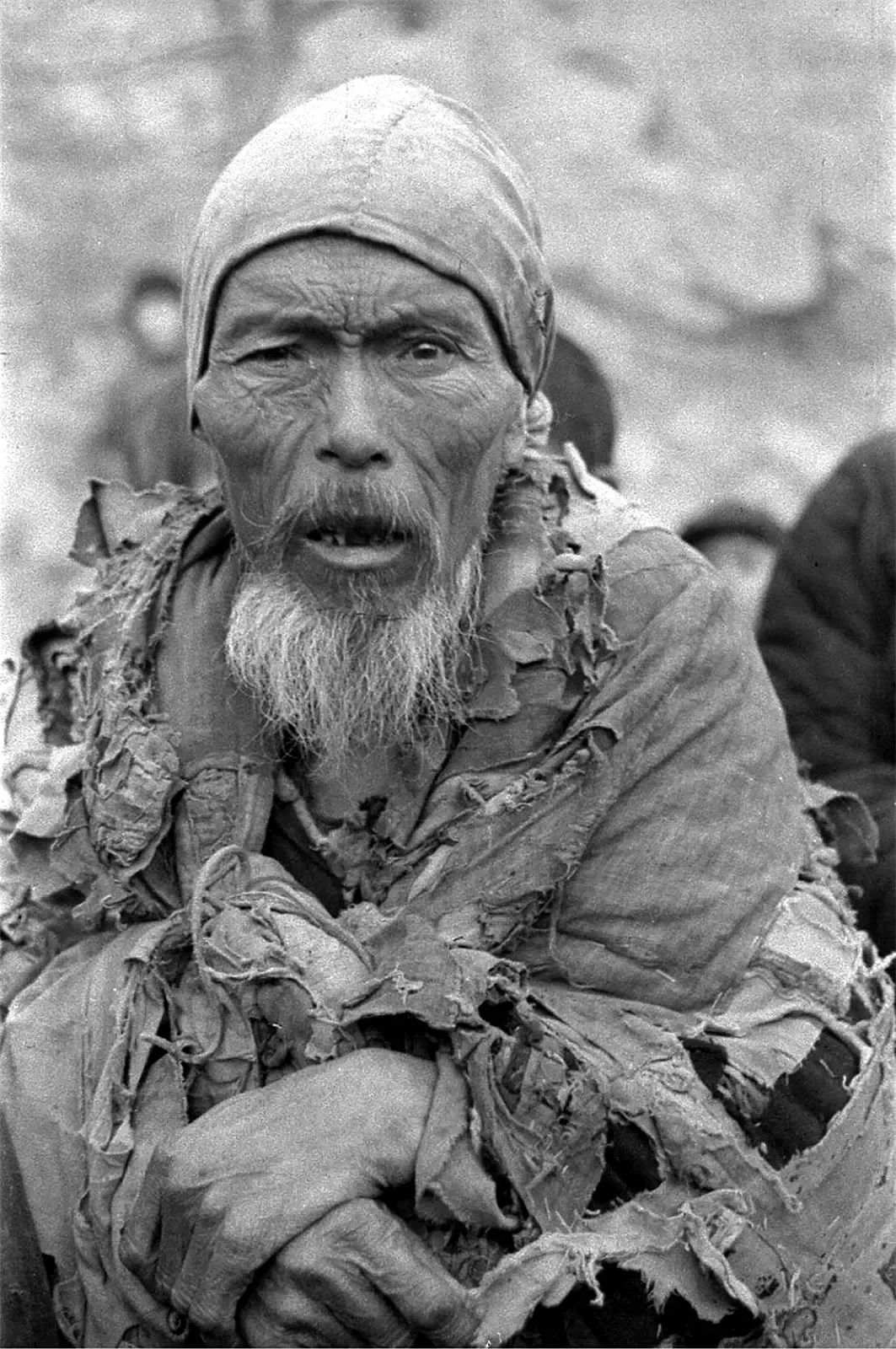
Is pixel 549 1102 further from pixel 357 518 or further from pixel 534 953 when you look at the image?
pixel 357 518

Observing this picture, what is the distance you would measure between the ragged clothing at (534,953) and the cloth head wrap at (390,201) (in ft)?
1.07

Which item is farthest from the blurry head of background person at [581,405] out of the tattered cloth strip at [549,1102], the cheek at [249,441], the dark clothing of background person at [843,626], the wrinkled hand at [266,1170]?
the wrinkled hand at [266,1170]

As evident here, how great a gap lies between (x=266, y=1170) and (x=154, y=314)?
6.56 m

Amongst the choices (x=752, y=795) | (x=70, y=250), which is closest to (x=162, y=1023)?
(x=752, y=795)

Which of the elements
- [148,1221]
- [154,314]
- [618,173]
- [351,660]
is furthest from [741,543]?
[148,1221]

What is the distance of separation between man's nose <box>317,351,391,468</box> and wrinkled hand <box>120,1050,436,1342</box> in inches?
29.5

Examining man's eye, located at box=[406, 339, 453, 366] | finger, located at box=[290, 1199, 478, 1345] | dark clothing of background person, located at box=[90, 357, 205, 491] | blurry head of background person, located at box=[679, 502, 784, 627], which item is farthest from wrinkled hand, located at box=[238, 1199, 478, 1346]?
blurry head of background person, located at box=[679, 502, 784, 627]

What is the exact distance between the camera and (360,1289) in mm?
3066

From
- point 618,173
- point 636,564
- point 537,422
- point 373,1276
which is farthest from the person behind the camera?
point 618,173

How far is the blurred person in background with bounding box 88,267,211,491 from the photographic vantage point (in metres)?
7.03

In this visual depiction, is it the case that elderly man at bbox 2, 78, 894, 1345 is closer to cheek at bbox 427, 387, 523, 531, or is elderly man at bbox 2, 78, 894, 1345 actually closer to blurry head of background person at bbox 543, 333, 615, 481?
cheek at bbox 427, 387, 523, 531

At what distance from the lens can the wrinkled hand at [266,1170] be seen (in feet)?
10.1

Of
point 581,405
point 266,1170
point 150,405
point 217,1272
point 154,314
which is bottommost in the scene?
point 154,314

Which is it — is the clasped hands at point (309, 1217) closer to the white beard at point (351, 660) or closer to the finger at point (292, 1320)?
the finger at point (292, 1320)
